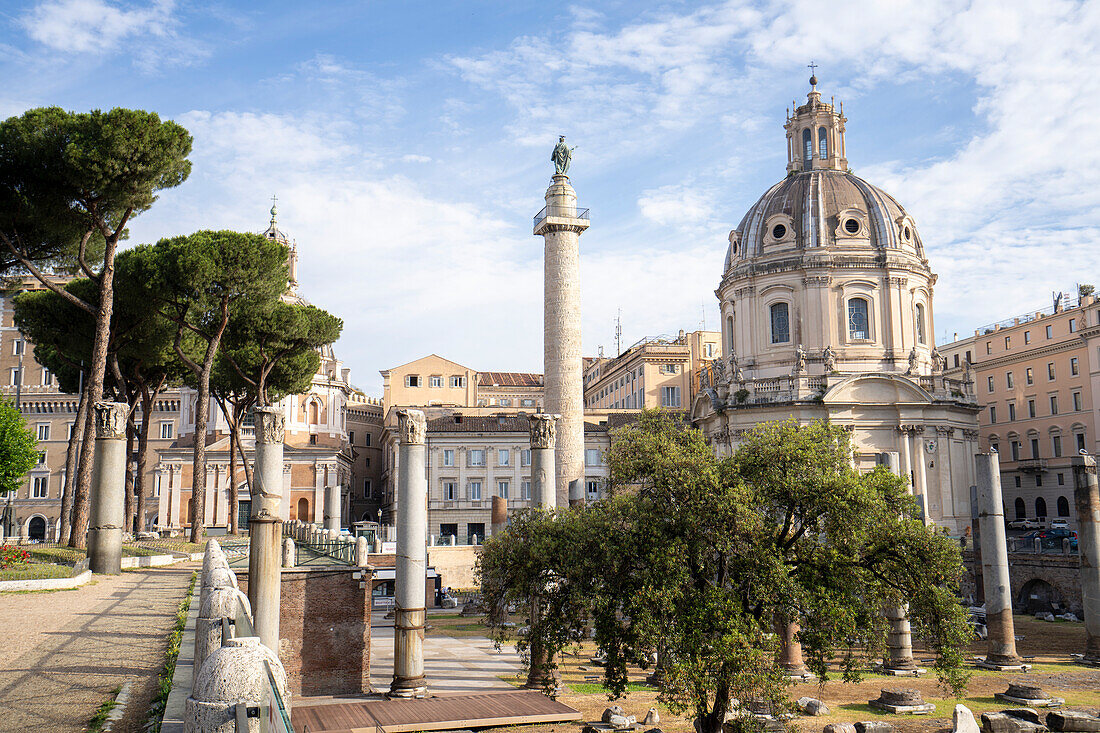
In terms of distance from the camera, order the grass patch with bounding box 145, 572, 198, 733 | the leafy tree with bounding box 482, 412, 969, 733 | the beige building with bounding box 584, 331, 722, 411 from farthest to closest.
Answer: the beige building with bounding box 584, 331, 722, 411 < the leafy tree with bounding box 482, 412, 969, 733 < the grass patch with bounding box 145, 572, 198, 733

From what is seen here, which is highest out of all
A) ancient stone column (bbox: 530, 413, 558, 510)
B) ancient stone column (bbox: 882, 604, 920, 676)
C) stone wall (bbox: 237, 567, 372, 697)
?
ancient stone column (bbox: 530, 413, 558, 510)

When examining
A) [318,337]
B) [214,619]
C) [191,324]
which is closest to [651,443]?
[214,619]

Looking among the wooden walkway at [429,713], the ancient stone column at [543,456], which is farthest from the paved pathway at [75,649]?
the ancient stone column at [543,456]

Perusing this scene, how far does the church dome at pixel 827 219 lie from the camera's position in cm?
5391

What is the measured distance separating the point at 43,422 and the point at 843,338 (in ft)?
208

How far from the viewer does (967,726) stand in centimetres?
1727

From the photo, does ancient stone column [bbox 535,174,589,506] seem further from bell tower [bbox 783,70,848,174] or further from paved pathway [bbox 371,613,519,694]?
bell tower [bbox 783,70,848,174]

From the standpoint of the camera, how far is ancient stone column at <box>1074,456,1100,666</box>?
27.8m

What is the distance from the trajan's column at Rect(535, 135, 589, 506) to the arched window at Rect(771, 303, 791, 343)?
1908 centimetres

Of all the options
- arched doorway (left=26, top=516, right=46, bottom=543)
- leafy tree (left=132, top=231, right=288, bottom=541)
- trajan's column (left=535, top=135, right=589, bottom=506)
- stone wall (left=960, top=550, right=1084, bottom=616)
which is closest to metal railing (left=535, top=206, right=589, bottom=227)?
trajan's column (left=535, top=135, right=589, bottom=506)

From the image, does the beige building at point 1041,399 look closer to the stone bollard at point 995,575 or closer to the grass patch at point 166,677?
the stone bollard at point 995,575

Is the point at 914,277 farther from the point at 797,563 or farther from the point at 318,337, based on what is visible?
the point at 797,563

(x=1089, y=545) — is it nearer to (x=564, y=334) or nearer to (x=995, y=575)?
(x=995, y=575)

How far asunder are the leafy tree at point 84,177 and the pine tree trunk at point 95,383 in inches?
1.3
